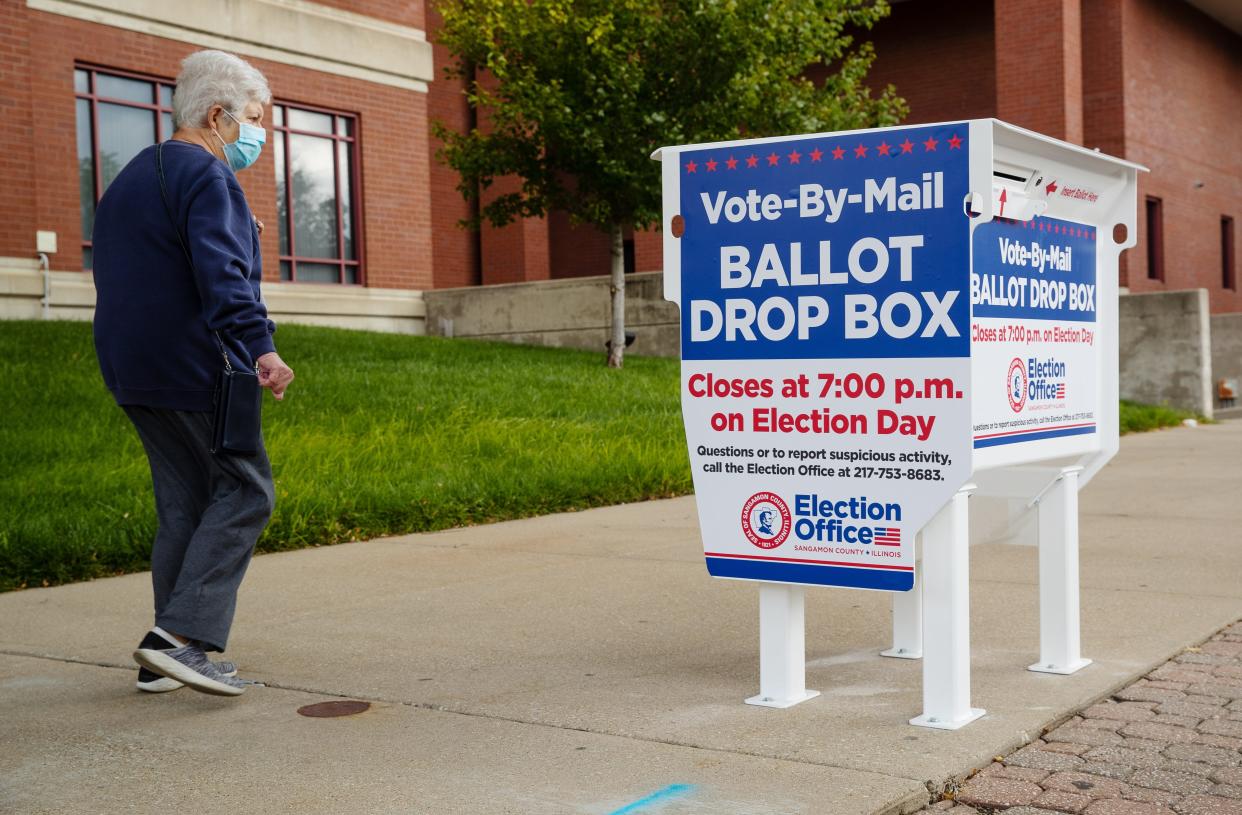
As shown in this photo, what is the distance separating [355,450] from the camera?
9719mm

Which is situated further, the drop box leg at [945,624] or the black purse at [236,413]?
the black purse at [236,413]

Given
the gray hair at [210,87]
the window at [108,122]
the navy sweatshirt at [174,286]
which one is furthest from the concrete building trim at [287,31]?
the navy sweatshirt at [174,286]

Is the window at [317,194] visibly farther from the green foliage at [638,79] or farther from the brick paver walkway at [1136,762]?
the brick paver walkway at [1136,762]

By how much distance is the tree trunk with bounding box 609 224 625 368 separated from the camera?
17.8 meters

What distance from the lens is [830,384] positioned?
394 centimetres

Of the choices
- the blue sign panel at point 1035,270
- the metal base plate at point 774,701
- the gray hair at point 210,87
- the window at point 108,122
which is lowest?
the metal base plate at point 774,701

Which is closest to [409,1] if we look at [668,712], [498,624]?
[498,624]

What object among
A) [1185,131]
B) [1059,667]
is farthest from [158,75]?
[1185,131]

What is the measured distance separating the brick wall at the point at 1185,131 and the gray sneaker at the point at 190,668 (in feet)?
78.4

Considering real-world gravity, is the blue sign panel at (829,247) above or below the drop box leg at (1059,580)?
above

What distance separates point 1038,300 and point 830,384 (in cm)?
81

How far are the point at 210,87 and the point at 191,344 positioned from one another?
826 millimetres

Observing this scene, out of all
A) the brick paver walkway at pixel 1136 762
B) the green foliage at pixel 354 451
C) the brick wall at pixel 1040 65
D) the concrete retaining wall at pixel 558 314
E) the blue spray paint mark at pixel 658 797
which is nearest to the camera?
the blue spray paint mark at pixel 658 797

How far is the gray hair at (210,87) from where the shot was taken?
14.1 ft
